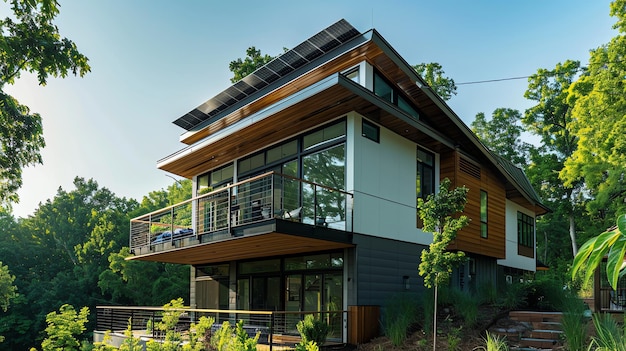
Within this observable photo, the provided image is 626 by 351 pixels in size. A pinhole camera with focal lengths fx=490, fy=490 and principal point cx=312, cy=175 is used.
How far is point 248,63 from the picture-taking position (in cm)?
2638

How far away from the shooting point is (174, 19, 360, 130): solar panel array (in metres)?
11.8

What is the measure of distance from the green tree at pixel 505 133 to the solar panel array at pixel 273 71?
22.3 metres

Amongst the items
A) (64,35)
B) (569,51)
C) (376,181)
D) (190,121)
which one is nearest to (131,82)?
(190,121)

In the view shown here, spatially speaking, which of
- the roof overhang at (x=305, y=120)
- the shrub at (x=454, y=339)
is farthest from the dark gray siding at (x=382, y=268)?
the roof overhang at (x=305, y=120)

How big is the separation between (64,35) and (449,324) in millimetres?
10389

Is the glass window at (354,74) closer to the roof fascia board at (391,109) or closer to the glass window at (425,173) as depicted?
the roof fascia board at (391,109)

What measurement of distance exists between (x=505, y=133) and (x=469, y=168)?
2030 centimetres

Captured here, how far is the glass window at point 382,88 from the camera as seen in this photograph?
11.7 m

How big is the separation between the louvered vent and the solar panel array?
510cm

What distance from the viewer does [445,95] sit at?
30.8 m

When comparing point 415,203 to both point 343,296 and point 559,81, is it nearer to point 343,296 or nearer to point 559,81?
point 343,296

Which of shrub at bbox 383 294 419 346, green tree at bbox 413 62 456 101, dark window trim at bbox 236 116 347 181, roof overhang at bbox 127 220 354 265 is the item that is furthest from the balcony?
green tree at bbox 413 62 456 101

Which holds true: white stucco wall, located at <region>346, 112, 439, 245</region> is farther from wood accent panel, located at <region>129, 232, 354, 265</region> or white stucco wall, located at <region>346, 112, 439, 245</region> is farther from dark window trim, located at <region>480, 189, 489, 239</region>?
dark window trim, located at <region>480, 189, 489, 239</region>

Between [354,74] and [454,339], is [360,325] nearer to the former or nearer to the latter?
[454,339]
